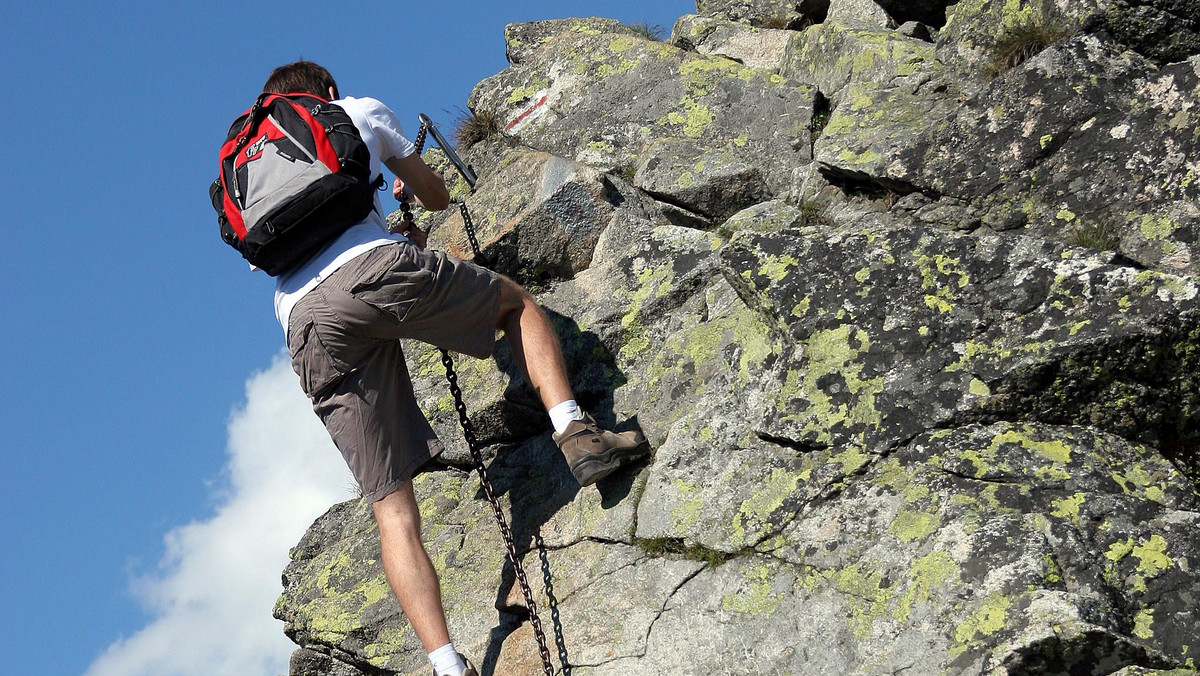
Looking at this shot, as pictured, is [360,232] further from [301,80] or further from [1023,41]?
[1023,41]

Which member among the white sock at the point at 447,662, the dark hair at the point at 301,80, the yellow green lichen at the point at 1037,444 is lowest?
the yellow green lichen at the point at 1037,444

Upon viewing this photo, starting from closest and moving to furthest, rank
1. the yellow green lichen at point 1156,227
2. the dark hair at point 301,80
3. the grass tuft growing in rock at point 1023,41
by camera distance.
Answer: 1. the yellow green lichen at point 1156,227
2. the dark hair at point 301,80
3. the grass tuft growing in rock at point 1023,41

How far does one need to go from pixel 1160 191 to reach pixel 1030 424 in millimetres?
2095

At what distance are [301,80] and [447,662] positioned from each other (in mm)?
4084

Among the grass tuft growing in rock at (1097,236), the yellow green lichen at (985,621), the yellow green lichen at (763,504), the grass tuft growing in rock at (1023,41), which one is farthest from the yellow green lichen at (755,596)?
the grass tuft growing in rock at (1023,41)

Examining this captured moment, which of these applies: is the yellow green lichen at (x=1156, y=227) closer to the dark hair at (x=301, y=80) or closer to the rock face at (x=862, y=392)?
the rock face at (x=862, y=392)

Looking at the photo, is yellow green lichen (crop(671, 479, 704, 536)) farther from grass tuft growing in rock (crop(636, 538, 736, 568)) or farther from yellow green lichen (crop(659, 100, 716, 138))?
yellow green lichen (crop(659, 100, 716, 138))

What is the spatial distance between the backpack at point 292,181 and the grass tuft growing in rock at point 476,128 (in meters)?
5.01

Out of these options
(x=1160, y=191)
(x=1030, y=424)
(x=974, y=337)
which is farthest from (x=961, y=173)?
(x=1030, y=424)

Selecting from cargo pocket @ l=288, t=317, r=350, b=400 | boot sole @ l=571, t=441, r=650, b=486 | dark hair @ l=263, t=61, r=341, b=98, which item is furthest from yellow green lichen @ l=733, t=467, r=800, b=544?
dark hair @ l=263, t=61, r=341, b=98

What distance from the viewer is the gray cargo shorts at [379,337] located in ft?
21.7

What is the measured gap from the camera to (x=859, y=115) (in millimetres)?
8875

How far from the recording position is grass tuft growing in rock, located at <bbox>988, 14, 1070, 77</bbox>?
26.6 ft

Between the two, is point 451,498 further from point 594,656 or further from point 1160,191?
point 1160,191
